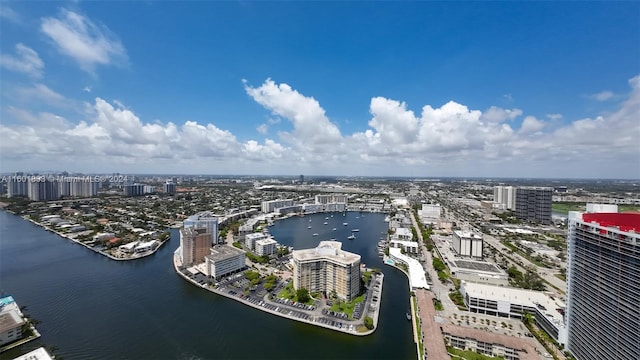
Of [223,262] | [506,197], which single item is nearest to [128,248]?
[223,262]

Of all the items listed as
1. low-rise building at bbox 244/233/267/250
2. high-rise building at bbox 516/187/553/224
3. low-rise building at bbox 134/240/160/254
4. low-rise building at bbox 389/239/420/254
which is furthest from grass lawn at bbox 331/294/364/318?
high-rise building at bbox 516/187/553/224

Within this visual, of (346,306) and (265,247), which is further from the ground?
(265,247)

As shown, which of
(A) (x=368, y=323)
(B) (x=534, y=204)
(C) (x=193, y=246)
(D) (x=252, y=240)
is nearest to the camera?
(A) (x=368, y=323)

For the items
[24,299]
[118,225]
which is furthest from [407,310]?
[118,225]

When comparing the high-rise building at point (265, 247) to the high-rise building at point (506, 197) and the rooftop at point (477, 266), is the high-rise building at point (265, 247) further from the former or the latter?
the high-rise building at point (506, 197)

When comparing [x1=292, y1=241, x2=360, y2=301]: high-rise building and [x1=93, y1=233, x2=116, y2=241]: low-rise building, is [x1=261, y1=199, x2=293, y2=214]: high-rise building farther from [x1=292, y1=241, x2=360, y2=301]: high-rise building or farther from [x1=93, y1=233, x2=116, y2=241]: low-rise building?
[x1=292, y1=241, x2=360, y2=301]: high-rise building

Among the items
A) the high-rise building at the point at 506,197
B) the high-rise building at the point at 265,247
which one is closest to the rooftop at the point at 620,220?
the high-rise building at the point at 265,247

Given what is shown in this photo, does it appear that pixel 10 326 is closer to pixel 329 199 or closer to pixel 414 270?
pixel 414 270
